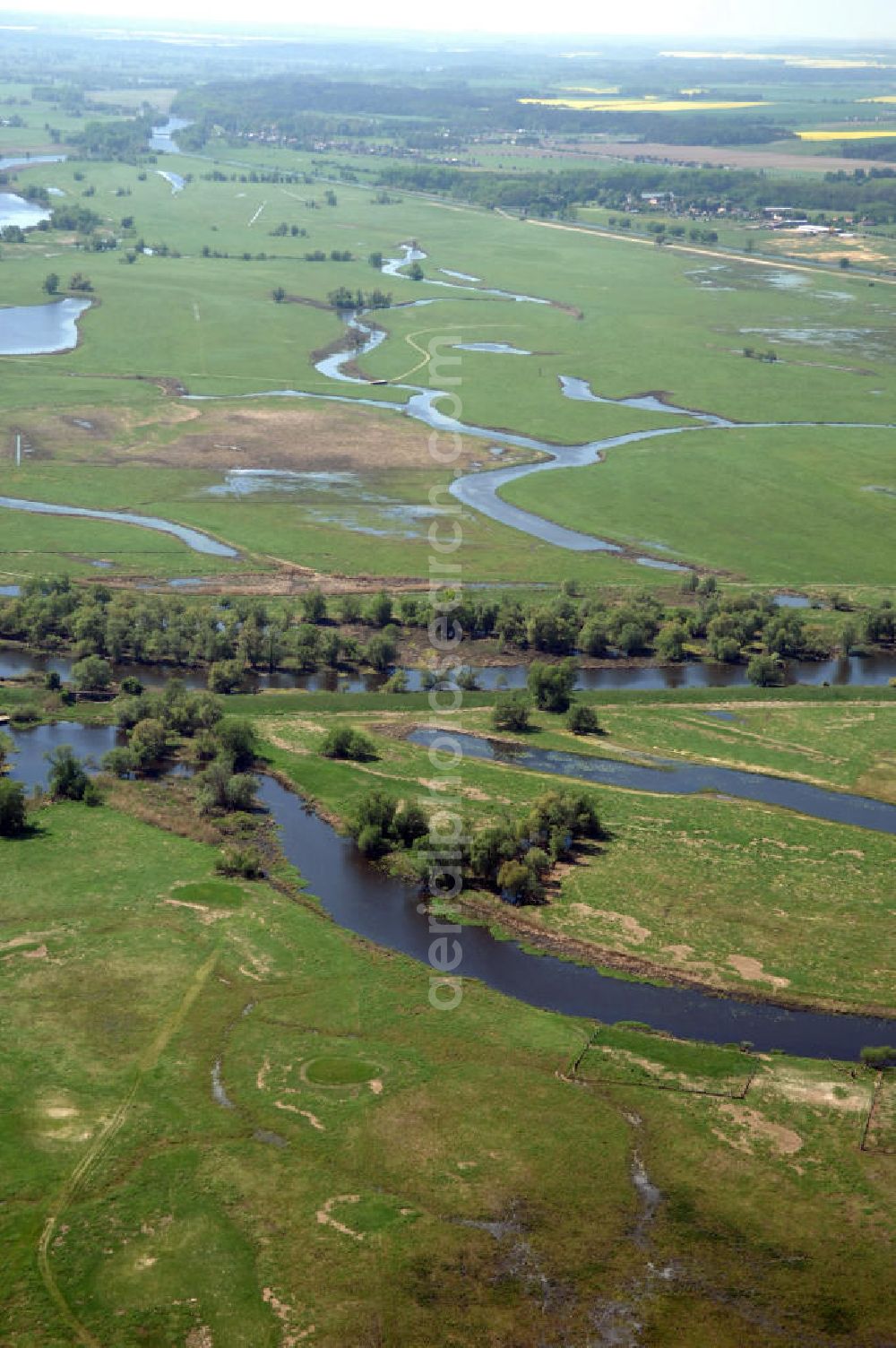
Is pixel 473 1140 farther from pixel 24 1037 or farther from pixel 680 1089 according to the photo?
pixel 24 1037

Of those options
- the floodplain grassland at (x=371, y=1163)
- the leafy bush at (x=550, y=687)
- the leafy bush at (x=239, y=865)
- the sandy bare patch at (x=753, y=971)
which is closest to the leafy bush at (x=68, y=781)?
the leafy bush at (x=239, y=865)

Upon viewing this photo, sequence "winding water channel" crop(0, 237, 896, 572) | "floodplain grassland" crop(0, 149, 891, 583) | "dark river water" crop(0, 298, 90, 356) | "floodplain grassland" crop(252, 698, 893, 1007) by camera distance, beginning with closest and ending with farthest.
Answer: "floodplain grassland" crop(252, 698, 893, 1007), "winding water channel" crop(0, 237, 896, 572), "floodplain grassland" crop(0, 149, 891, 583), "dark river water" crop(0, 298, 90, 356)

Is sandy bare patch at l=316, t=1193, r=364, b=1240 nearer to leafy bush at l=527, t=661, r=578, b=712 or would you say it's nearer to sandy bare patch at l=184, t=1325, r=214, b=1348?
sandy bare patch at l=184, t=1325, r=214, b=1348

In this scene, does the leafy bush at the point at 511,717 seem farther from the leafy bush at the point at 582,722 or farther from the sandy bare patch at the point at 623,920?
the sandy bare patch at the point at 623,920

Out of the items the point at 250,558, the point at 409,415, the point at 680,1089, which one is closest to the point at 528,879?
the point at 680,1089

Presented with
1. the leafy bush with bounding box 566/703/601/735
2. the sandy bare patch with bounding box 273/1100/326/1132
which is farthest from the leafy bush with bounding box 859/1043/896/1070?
the leafy bush with bounding box 566/703/601/735

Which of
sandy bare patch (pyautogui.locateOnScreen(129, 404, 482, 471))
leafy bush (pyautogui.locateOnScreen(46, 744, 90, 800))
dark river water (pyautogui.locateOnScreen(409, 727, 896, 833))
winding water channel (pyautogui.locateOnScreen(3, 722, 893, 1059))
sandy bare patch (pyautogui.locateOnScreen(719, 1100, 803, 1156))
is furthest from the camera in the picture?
sandy bare patch (pyautogui.locateOnScreen(129, 404, 482, 471))
